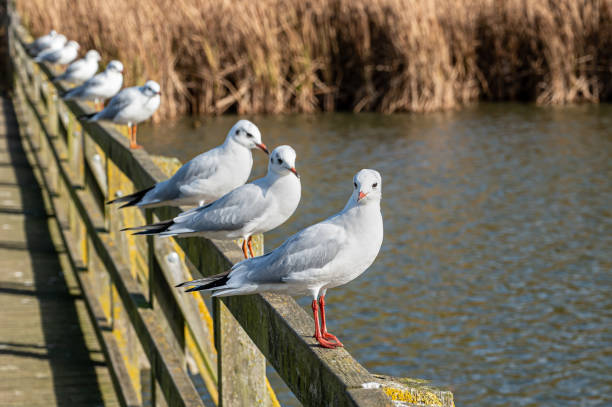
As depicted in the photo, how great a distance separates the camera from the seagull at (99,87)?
741cm

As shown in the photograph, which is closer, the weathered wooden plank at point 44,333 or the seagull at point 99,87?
the weathered wooden plank at point 44,333

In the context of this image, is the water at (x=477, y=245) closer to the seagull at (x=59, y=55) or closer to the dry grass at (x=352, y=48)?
the dry grass at (x=352, y=48)

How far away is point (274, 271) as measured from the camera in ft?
8.42

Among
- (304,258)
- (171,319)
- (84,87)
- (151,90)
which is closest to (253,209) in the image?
(304,258)

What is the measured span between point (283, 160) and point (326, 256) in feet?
1.97

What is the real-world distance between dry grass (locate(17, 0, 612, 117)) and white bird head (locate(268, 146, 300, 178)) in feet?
44.9

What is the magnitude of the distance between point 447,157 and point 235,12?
5.45m

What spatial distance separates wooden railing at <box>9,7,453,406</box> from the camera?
2121mm

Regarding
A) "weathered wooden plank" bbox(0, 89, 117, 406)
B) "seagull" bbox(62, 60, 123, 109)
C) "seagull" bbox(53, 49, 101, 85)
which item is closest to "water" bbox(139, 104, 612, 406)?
"weathered wooden plank" bbox(0, 89, 117, 406)

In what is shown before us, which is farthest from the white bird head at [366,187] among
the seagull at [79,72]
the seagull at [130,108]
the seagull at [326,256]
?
the seagull at [79,72]

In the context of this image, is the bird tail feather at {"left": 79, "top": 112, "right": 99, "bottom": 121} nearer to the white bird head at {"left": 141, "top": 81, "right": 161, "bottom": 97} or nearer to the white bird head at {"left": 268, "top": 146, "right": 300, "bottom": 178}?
the white bird head at {"left": 141, "top": 81, "right": 161, "bottom": 97}

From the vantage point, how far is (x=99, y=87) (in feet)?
24.9

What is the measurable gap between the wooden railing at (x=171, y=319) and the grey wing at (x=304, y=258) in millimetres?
64

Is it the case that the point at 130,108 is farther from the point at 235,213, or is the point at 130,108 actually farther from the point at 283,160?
the point at 283,160
